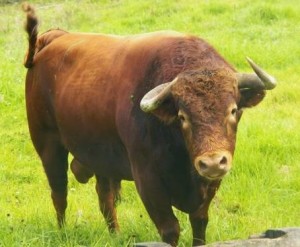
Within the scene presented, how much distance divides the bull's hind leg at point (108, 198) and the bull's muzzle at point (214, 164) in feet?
6.08

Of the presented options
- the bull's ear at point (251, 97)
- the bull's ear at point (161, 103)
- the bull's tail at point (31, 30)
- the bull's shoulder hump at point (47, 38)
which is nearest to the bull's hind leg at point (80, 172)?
the bull's tail at point (31, 30)

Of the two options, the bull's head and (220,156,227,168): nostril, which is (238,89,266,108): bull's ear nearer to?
the bull's head

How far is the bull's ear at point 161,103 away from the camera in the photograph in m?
4.04

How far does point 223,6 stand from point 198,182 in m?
10.6

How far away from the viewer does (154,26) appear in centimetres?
1403

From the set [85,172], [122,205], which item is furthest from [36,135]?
[122,205]

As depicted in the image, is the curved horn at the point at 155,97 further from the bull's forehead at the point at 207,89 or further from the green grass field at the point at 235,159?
the green grass field at the point at 235,159

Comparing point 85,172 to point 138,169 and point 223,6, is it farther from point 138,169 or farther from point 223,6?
point 223,6

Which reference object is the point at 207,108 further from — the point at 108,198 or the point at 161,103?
the point at 108,198

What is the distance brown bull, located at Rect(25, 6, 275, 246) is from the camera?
3.99m

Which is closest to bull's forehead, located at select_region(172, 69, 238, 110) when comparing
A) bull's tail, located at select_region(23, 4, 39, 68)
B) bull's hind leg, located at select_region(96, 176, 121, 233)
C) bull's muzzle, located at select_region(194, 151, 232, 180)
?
bull's muzzle, located at select_region(194, 151, 232, 180)

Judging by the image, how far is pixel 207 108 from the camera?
3.95 m

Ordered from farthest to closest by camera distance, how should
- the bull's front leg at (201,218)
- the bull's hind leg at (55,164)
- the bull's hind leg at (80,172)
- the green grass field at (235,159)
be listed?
the bull's hind leg at (80,172) → the bull's hind leg at (55,164) → the green grass field at (235,159) → the bull's front leg at (201,218)

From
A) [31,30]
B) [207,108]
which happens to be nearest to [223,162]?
[207,108]
